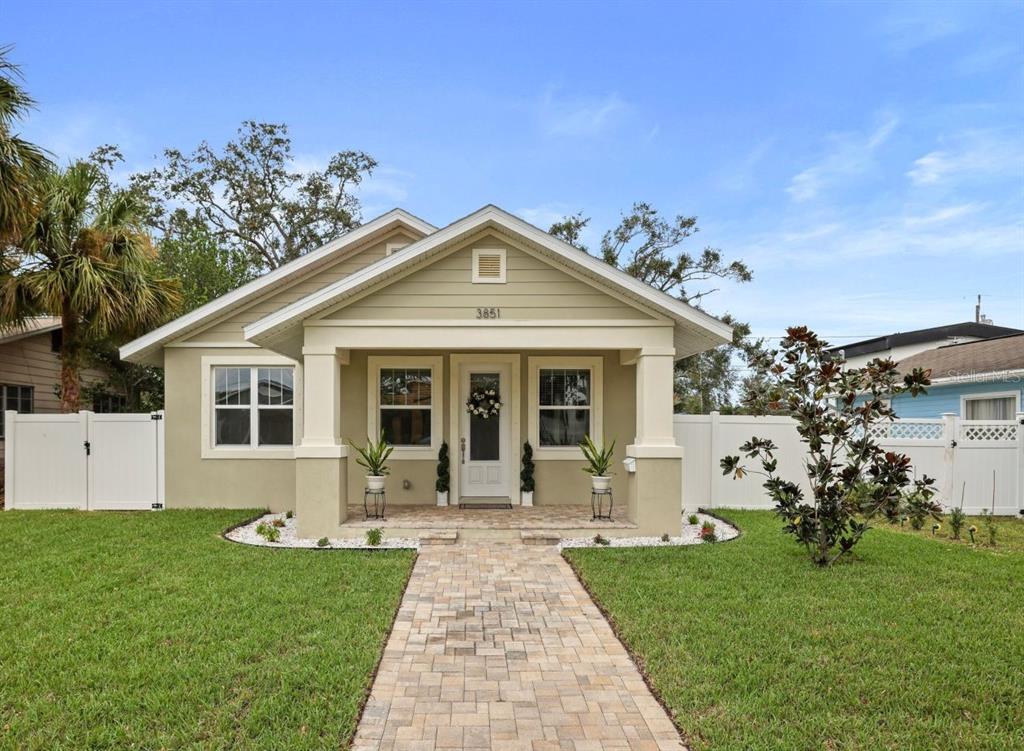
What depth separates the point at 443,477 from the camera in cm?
1064

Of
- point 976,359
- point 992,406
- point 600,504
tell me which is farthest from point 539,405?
point 976,359

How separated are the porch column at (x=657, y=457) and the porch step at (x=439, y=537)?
2.50 m

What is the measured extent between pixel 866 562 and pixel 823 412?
1.74 metres

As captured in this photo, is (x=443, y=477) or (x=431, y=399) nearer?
(x=443, y=477)

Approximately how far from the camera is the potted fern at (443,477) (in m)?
10.6

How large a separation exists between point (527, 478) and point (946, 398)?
10.6 m

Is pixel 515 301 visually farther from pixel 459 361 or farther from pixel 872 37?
pixel 872 37

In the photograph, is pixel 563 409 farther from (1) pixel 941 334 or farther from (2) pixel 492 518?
(1) pixel 941 334

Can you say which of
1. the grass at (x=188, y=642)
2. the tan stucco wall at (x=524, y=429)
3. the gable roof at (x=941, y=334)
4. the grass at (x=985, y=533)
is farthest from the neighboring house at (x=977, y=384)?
the grass at (x=188, y=642)

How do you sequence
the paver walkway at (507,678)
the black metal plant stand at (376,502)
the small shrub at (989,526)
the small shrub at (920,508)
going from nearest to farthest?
the paver walkway at (507,678)
the small shrub at (920,508)
the small shrub at (989,526)
the black metal plant stand at (376,502)

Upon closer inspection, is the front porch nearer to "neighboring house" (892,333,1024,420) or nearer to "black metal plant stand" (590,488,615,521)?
"black metal plant stand" (590,488,615,521)

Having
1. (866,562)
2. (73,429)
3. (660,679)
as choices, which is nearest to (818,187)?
(866,562)

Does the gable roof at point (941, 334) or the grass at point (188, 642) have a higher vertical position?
the gable roof at point (941, 334)

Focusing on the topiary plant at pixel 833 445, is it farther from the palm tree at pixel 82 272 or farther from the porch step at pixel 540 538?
the palm tree at pixel 82 272
